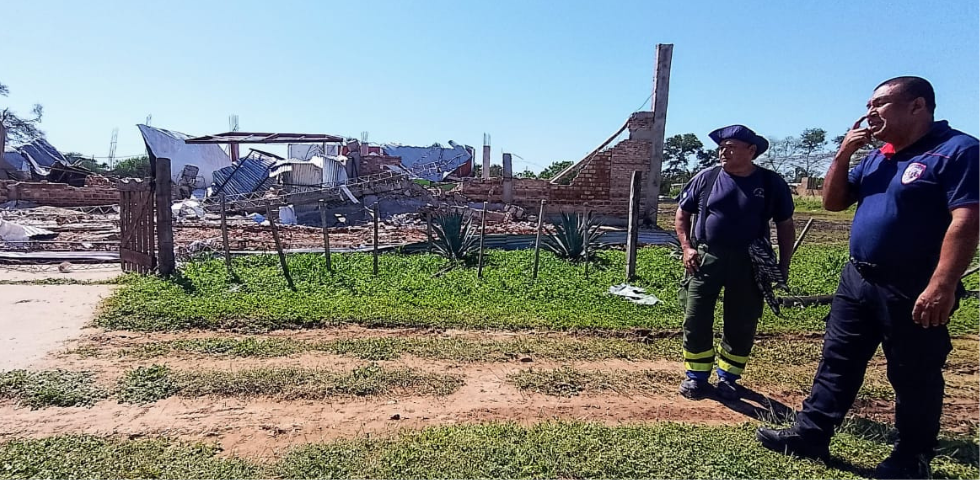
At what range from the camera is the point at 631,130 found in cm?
1717

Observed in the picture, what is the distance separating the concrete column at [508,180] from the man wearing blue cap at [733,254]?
14.9 meters

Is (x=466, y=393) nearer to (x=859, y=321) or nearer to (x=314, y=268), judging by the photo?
(x=859, y=321)

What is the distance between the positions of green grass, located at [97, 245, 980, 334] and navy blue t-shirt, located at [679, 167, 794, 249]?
2.06 metres

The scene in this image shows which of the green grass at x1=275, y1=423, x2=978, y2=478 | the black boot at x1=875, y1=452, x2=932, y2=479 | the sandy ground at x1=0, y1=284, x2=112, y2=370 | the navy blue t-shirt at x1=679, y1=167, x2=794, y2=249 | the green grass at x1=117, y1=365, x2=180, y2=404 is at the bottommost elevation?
the sandy ground at x1=0, y1=284, x2=112, y2=370

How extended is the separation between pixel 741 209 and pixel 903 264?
3.83 ft

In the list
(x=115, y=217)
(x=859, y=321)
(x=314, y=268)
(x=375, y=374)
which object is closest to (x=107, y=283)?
(x=314, y=268)

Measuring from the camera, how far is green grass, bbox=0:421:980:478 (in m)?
2.62

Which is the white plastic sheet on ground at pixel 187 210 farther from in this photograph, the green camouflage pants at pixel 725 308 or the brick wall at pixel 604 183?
the green camouflage pants at pixel 725 308

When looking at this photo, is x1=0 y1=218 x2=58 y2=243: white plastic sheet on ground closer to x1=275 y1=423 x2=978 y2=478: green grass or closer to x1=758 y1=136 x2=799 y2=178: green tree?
x1=275 y1=423 x2=978 y2=478: green grass

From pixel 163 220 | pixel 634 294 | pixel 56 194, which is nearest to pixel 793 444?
pixel 634 294

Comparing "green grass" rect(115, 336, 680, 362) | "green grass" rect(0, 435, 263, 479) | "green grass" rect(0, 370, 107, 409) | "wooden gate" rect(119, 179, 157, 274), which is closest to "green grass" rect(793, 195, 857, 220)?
"green grass" rect(115, 336, 680, 362)

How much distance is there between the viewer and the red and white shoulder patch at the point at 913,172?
2.47m

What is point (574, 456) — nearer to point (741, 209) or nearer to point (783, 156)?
point (741, 209)

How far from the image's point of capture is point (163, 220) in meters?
7.94
